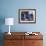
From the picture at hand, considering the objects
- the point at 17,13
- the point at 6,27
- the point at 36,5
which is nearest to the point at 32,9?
the point at 36,5

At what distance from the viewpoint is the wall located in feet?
15.2

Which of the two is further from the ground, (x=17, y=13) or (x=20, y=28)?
(x=17, y=13)

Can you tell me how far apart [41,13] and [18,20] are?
84 centimetres

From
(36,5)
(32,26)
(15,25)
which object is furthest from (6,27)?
(36,5)

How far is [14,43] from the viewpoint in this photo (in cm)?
411

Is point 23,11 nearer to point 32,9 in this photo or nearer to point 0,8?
point 32,9

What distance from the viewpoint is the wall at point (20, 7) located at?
15.2 feet

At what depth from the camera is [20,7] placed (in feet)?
15.2

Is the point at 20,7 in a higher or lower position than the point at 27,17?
higher

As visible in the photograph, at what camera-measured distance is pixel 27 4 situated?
183 inches

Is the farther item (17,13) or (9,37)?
(17,13)

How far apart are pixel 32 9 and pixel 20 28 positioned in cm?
78

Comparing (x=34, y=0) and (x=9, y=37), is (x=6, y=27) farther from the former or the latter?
(x=34, y=0)

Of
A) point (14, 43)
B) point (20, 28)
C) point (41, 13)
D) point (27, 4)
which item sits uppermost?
point (27, 4)
